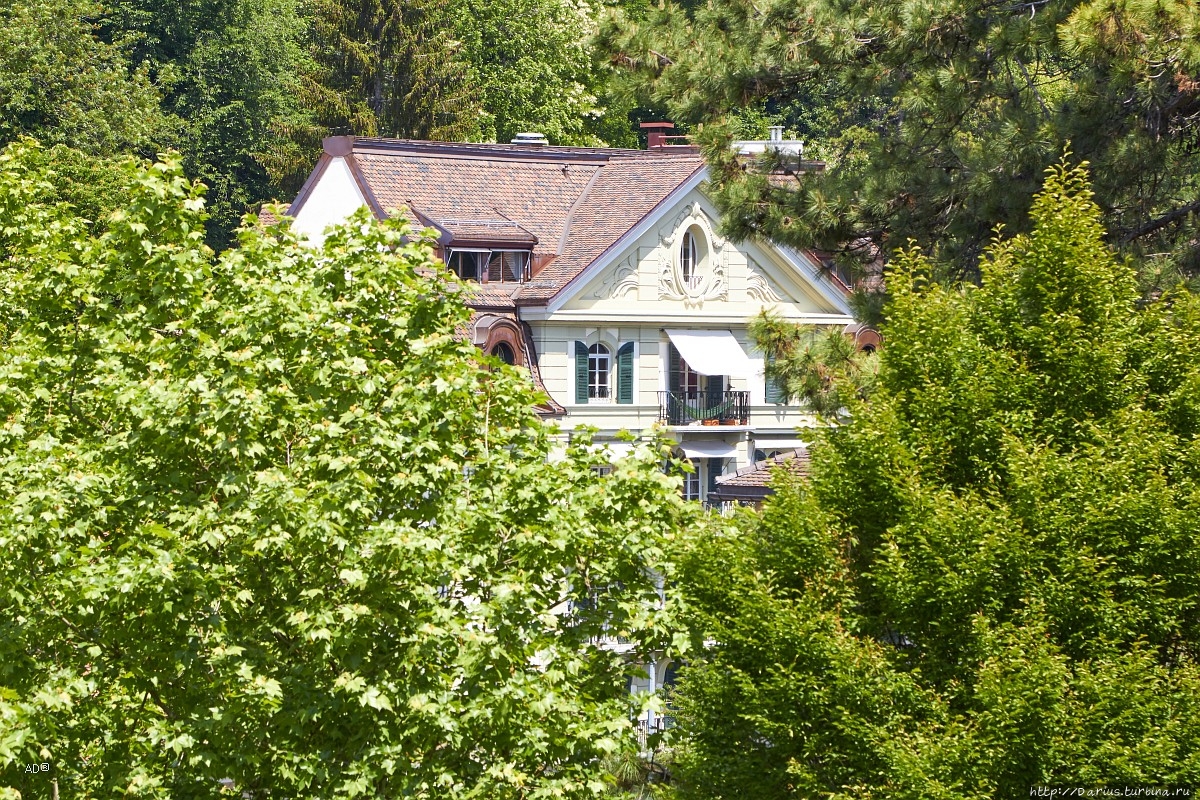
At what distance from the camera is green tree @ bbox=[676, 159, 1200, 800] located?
45.5 ft

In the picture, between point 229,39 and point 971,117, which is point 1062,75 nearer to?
point 971,117

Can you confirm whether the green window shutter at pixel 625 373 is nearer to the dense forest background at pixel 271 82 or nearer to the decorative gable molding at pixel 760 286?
the decorative gable molding at pixel 760 286

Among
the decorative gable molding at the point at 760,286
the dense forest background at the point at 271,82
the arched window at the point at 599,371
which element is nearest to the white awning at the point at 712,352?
the decorative gable molding at the point at 760,286

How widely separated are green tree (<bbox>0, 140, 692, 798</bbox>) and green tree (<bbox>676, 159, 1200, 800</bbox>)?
137 centimetres

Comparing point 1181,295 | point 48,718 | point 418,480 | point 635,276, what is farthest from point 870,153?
point 635,276

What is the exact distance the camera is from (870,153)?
20953 mm

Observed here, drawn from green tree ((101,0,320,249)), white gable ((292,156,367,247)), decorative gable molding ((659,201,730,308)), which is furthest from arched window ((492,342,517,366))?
green tree ((101,0,320,249))

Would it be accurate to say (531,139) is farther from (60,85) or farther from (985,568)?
(985,568)

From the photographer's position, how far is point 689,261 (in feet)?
151

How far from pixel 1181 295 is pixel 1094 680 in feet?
15.1

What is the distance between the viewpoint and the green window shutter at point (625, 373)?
45219mm

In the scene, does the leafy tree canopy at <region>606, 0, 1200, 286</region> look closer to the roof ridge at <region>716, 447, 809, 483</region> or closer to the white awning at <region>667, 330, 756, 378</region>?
the roof ridge at <region>716, 447, 809, 483</region>

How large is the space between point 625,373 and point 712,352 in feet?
8.43

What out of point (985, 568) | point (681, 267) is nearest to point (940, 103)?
point (985, 568)
